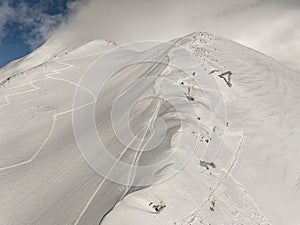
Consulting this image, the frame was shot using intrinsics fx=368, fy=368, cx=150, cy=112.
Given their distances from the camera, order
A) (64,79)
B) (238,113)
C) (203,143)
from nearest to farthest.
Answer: (203,143) → (238,113) → (64,79)

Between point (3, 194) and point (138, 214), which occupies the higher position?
point (138, 214)

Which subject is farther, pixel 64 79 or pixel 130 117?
pixel 64 79

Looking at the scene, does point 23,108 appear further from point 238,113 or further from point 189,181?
point 189,181

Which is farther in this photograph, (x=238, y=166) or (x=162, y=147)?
(x=238, y=166)

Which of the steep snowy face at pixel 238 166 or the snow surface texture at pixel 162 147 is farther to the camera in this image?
the snow surface texture at pixel 162 147

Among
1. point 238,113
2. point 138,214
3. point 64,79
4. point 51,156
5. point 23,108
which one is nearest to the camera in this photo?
point 138,214

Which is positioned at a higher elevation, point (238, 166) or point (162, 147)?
point (162, 147)

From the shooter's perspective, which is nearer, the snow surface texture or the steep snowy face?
the steep snowy face

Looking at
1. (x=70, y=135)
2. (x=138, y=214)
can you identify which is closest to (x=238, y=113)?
(x=70, y=135)
